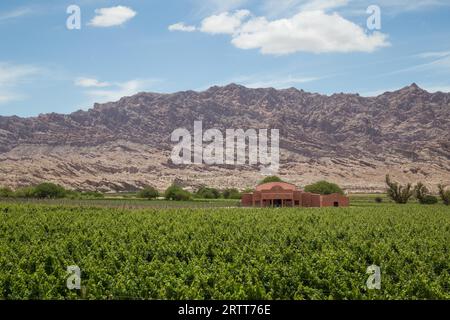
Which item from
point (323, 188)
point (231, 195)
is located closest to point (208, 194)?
point (231, 195)

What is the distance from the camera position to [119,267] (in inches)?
909

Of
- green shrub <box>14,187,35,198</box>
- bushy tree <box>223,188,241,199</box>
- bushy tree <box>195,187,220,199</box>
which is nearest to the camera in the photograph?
green shrub <box>14,187,35,198</box>

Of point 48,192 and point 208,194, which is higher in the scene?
point 48,192

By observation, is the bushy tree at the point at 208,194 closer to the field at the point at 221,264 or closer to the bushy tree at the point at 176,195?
the bushy tree at the point at 176,195

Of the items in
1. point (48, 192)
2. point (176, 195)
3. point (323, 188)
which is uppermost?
point (323, 188)

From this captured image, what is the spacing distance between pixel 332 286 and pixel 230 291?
3985 mm

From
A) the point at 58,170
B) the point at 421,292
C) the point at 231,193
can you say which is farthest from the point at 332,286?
the point at 58,170

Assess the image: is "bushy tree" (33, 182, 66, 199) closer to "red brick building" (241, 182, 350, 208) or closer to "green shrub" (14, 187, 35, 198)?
"green shrub" (14, 187, 35, 198)

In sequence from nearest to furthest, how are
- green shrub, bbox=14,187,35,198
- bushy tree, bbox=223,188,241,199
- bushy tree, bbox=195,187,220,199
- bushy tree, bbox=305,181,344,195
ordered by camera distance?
green shrub, bbox=14,187,35,198 → bushy tree, bbox=305,181,344,195 → bushy tree, bbox=195,187,220,199 → bushy tree, bbox=223,188,241,199

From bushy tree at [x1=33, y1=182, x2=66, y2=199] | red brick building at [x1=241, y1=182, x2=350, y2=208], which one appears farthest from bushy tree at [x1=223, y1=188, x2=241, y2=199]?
bushy tree at [x1=33, y1=182, x2=66, y2=199]

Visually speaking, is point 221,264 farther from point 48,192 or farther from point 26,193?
point 26,193

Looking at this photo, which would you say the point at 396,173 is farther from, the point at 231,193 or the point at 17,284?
the point at 17,284

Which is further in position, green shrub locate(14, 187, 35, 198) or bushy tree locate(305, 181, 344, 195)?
bushy tree locate(305, 181, 344, 195)
